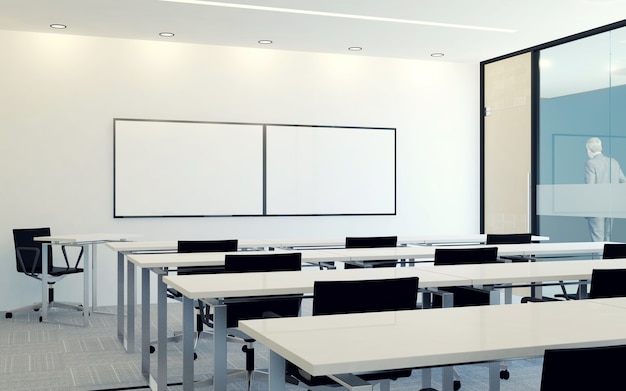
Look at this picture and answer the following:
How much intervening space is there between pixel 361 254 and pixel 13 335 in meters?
3.32

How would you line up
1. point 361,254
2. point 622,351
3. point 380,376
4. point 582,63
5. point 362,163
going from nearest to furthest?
point 622,351 < point 380,376 < point 361,254 < point 582,63 < point 362,163

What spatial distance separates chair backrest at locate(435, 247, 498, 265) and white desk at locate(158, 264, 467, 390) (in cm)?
69

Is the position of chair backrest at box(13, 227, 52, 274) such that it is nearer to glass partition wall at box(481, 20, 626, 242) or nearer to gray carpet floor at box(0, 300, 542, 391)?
gray carpet floor at box(0, 300, 542, 391)

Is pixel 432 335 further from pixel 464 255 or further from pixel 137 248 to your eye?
pixel 137 248

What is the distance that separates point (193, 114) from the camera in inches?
321

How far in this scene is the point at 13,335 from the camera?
6.14 m

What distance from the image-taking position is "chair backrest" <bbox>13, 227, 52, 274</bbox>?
7.02 m

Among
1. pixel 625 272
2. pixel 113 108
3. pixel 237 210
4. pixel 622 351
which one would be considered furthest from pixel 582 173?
pixel 622 351

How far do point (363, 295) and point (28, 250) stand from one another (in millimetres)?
5444

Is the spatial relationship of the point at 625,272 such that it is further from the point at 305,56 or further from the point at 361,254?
the point at 305,56

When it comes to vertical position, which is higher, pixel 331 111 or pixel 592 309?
pixel 331 111

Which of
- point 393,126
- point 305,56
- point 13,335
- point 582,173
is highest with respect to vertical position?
point 305,56

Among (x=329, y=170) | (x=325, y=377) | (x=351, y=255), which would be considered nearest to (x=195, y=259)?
(x=351, y=255)

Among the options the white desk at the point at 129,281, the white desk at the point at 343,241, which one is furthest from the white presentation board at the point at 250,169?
the white desk at the point at 129,281
